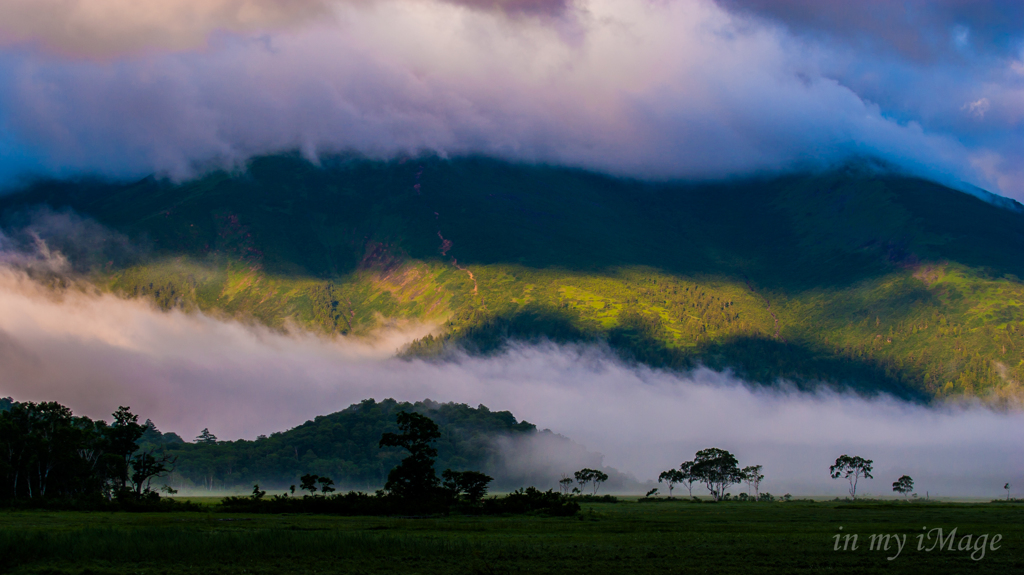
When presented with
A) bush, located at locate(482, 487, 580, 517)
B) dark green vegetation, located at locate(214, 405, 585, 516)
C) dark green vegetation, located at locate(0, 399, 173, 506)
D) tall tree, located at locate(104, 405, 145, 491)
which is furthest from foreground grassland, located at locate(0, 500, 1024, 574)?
tall tree, located at locate(104, 405, 145, 491)

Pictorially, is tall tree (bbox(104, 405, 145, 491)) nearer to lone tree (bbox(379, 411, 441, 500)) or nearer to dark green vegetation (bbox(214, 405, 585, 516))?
dark green vegetation (bbox(214, 405, 585, 516))

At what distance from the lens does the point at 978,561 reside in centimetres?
6556

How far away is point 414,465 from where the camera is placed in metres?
128

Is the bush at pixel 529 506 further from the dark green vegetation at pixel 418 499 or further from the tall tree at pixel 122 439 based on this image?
the tall tree at pixel 122 439

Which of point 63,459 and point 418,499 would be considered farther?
point 63,459

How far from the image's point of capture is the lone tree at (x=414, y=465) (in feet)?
419

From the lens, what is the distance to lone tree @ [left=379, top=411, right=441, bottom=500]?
128 m

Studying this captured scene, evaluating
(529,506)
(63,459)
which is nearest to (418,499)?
(529,506)

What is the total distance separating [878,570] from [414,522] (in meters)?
55.3

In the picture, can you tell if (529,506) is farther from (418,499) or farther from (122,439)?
(122,439)

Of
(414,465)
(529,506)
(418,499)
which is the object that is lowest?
(529,506)

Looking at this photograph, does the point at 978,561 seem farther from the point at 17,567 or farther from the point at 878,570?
the point at 17,567

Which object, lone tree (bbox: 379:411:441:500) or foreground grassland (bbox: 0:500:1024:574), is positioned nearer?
foreground grassland (bbox: 0:500:1024:574)


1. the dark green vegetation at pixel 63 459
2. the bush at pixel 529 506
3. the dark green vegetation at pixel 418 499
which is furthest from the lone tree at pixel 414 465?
the dark green vegetation at pixel 63 459
